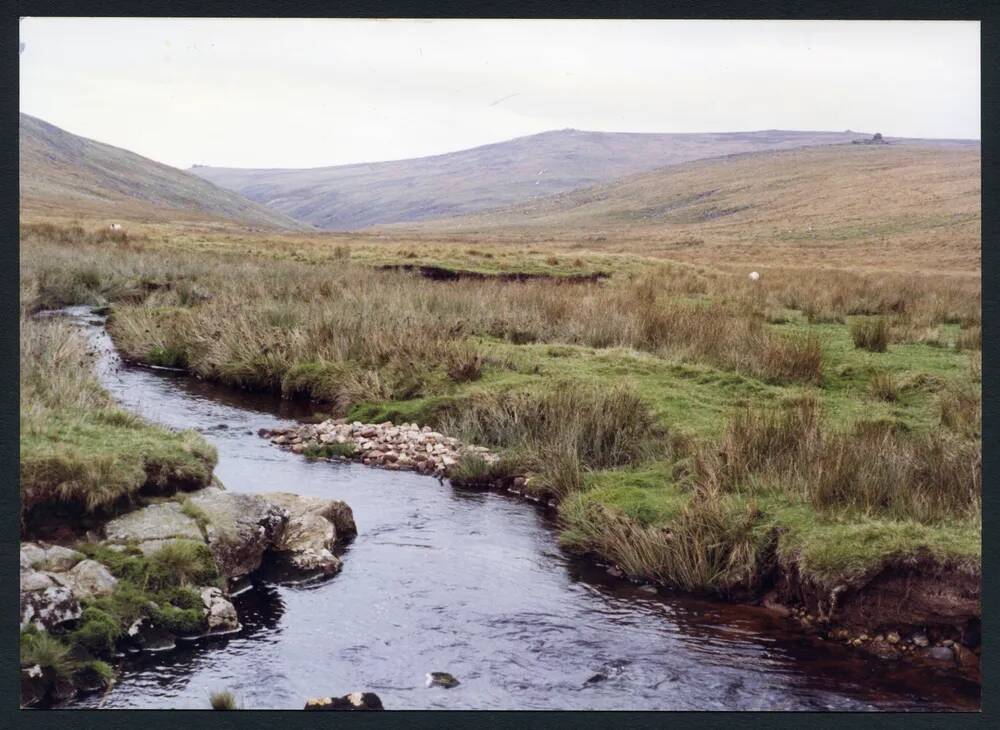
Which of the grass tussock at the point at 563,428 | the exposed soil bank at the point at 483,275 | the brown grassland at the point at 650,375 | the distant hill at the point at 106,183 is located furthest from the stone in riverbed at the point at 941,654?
the distant hill at the point at 106,183

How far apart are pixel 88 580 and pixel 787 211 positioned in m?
88.2

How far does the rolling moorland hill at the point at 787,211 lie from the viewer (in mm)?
49438

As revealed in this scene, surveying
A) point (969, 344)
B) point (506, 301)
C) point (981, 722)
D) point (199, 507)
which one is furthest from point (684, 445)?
point (506, 301)

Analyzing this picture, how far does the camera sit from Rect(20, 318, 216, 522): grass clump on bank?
783 cm

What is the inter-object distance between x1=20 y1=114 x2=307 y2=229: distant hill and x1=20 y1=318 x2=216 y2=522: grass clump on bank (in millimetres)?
73545

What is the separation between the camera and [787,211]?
88188 mm

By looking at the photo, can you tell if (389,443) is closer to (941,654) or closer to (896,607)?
(896,607)

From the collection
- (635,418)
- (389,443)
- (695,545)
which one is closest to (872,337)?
(635,418)

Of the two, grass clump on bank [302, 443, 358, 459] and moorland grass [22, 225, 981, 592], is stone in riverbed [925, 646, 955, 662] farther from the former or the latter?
grass clump on bank [302, 443, 358, 459]

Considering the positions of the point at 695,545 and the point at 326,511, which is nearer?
the point at 695,545

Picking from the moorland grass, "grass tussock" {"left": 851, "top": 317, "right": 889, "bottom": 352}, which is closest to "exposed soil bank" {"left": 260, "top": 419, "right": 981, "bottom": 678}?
the moorland grass

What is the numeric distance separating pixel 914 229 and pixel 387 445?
50183mm

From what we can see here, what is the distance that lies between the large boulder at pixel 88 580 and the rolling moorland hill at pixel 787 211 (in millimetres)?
9102

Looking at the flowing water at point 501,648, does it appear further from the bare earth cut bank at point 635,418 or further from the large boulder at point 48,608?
the large boulder at point 48,608
